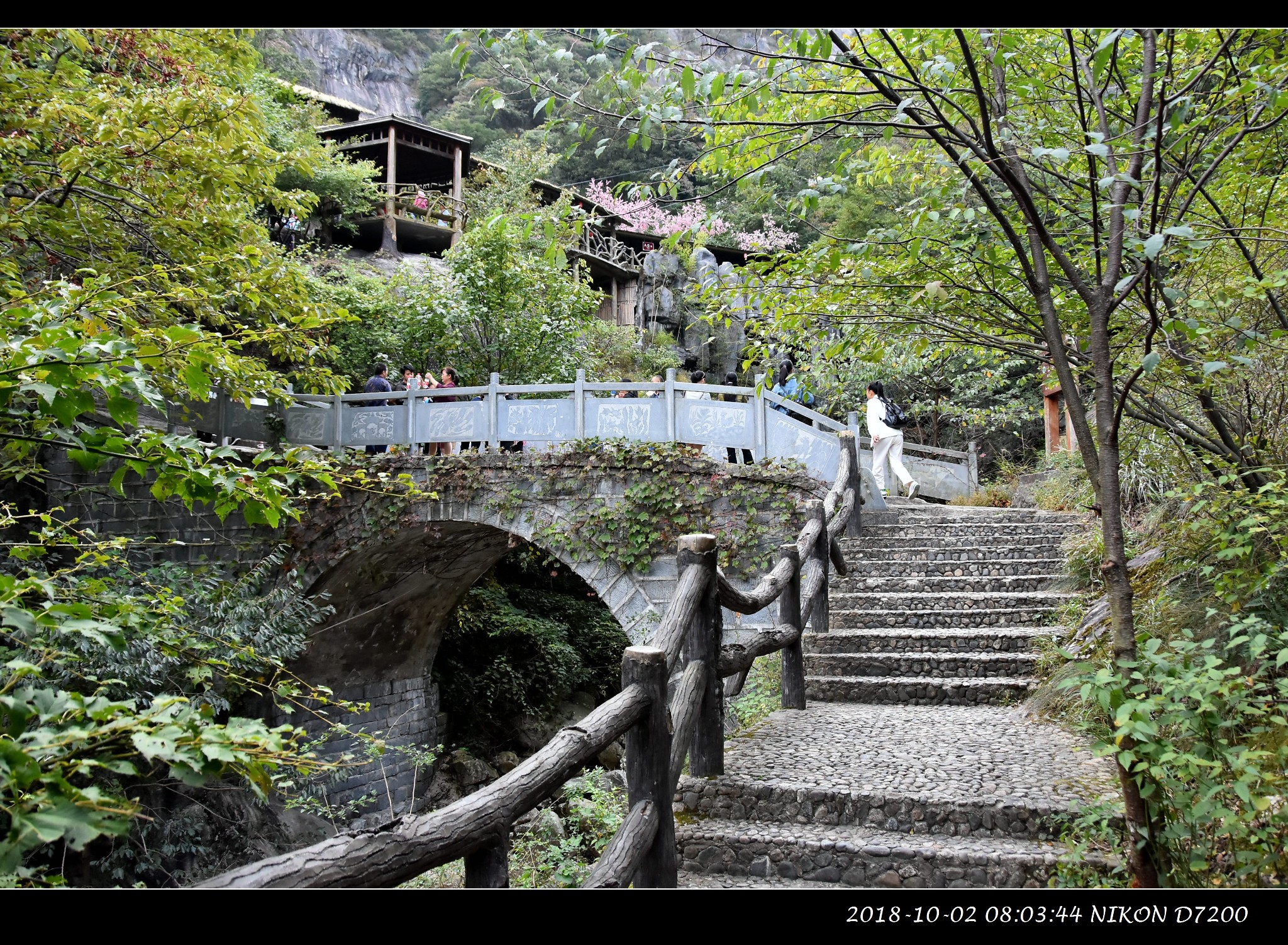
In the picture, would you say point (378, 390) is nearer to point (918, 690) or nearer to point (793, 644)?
point (793, 644)

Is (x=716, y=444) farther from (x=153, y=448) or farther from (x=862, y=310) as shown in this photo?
(x=153, y=448)

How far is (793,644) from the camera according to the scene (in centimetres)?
534

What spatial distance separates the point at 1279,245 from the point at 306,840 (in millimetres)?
11493

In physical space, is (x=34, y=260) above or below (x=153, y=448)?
above

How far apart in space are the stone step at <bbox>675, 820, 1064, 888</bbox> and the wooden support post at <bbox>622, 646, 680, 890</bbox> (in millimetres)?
329

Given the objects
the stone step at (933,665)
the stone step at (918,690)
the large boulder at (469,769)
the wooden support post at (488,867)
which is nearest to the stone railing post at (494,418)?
the stone step at (933,665)

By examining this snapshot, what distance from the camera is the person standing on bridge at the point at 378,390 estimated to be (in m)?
10.6

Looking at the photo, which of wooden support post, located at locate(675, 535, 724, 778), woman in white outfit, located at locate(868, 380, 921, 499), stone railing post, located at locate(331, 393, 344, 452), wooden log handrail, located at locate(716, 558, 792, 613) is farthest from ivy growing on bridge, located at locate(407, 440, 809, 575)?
wooden support post, located at locate(675, 535, 724, 778)

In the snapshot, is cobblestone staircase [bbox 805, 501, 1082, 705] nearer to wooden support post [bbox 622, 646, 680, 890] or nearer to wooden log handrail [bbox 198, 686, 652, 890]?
wooden support post [bbox 622, 646, 680, 890]

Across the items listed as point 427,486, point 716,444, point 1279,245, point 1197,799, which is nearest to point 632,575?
point 716,444

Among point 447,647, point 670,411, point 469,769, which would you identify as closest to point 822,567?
point 670,411

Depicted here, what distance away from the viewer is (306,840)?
35.6ft

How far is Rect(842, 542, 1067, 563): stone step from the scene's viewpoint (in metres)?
7.82

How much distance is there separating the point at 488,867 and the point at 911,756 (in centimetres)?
275
